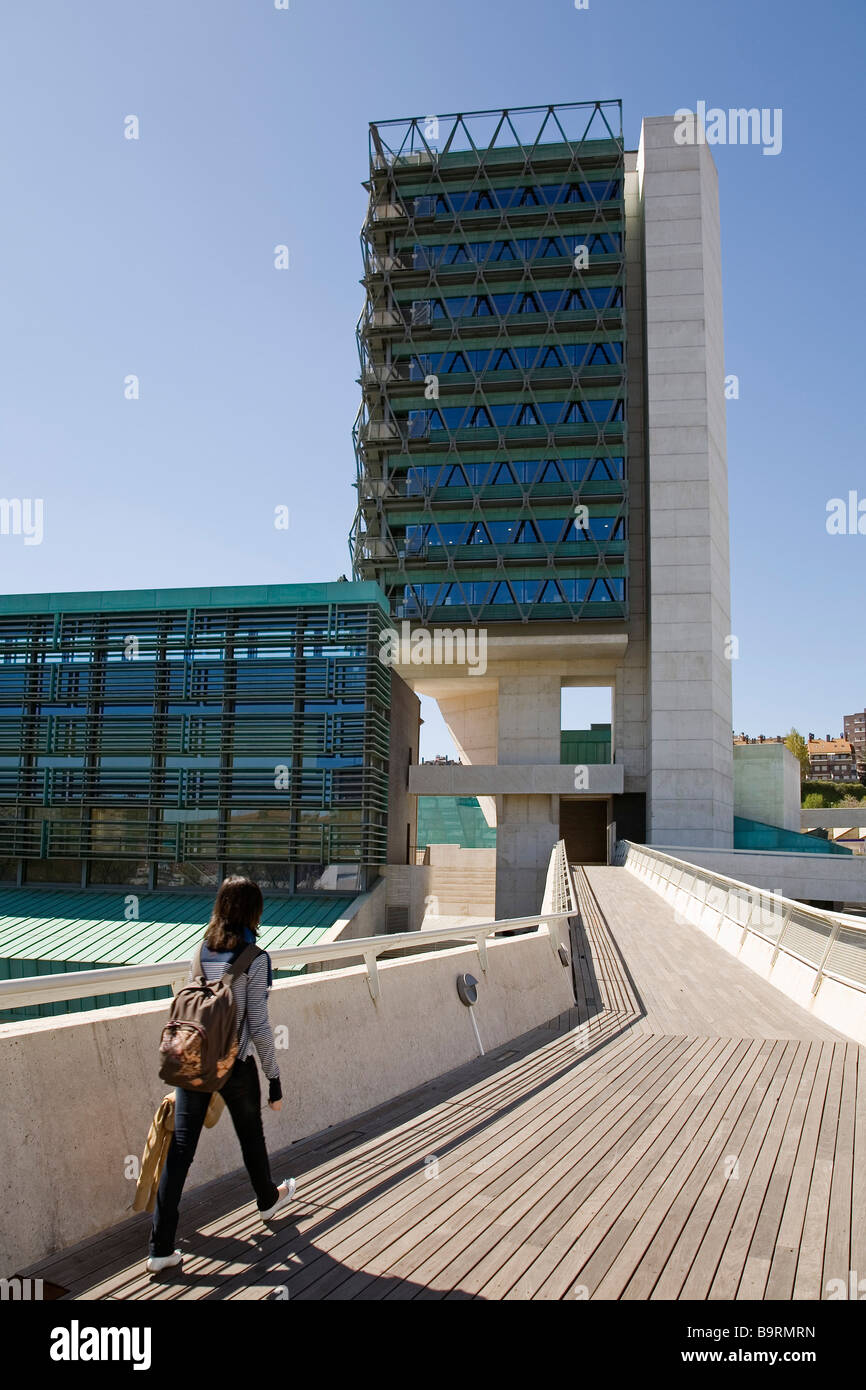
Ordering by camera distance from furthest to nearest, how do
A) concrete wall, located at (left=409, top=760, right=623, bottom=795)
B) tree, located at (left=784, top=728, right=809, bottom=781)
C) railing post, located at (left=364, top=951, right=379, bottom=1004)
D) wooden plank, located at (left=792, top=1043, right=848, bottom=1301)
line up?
tree, located at (left=784, top=728, right=809, bottom=781) → concrete wall, located at (left=409, top=760, right=623, bottom=795) → railing post, located at (left=364, top=951, right=379, bottom=1004) → wooden plank, located at (left=792, top=1043, right=848, bottom=1301)

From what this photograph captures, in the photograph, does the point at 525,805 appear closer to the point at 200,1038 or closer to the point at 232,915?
the point at 232,915

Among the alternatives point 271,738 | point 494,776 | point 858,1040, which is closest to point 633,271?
point 494,776

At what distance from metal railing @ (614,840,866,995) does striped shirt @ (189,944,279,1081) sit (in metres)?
7.49

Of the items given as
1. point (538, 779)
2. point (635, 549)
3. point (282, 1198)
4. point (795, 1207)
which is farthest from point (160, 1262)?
point (635, 549)

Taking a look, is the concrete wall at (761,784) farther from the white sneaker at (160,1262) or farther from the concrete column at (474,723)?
the white sneaker at (160,1262)

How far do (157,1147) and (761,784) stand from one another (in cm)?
5644

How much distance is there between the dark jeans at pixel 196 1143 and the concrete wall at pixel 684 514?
45.8 meters

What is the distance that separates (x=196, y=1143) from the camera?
15.0 ft

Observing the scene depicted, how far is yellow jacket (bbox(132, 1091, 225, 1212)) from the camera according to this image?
4559 mm

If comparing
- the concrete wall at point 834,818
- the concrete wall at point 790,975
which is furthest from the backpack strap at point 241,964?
the concrete wall at point 834,818

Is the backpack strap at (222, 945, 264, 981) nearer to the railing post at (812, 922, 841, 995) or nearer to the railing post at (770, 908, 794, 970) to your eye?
the railing post at (812, 922, 841, 995)

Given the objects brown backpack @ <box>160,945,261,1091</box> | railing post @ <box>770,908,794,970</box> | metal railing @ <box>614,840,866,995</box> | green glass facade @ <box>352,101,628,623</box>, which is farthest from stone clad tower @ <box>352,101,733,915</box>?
brown backpack @ <box>160,945,261,1091</box>
